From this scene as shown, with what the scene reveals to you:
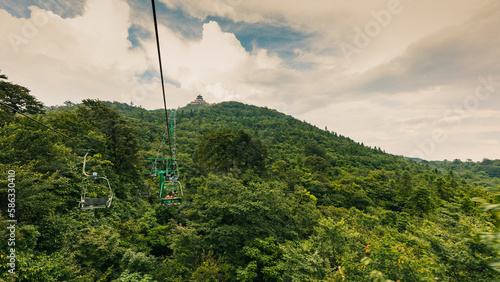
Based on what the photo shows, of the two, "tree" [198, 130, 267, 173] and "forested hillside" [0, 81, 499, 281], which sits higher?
"tree" [198, 130, 267, 173]

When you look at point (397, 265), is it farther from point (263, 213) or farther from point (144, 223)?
point (144, 223)

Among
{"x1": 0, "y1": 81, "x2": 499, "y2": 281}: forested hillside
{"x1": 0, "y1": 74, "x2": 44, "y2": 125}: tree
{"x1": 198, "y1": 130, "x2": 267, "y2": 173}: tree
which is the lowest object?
{"x1": 0, "y1": 81, "x2": 499, "y2": 281}: forested hillside

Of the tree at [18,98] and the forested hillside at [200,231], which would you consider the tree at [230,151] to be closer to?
the forested hillside at [200,231]

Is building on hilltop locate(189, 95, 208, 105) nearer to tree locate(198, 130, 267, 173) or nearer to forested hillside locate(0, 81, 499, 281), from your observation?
forested hillside locate(0, 81, 499, 281)

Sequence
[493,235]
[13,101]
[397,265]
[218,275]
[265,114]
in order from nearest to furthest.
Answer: [493,235], [397,265], [218,275], [13,101], [265,114]

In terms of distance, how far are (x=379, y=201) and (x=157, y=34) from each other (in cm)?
4517

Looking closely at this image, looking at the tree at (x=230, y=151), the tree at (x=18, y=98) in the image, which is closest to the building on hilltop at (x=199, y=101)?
the tree at (x=18, y=98)

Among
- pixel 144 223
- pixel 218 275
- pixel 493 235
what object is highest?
pixel 493 235

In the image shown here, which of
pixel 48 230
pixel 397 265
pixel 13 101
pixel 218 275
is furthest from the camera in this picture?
pixel 13 101

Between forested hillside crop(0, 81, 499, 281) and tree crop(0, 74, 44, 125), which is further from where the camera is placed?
tree crop(0, 74, 44, 125)

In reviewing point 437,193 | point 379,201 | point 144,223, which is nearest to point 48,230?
point 144,223

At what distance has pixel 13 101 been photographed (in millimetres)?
22734

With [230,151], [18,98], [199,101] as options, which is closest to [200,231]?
[230,151]

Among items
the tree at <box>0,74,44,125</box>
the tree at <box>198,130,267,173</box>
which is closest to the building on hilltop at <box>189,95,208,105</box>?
the tree at <box>0,74,44,125</box>
